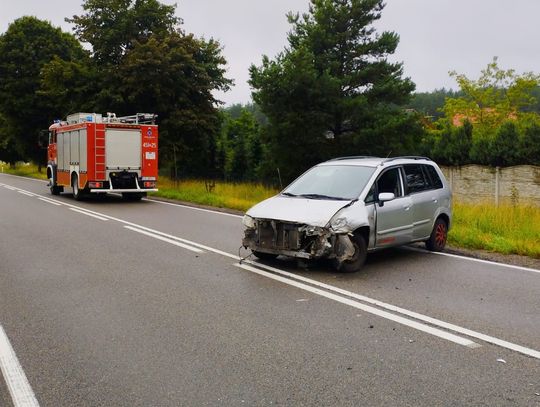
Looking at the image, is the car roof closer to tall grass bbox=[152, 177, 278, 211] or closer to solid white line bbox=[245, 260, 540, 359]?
solid white line bbox=[245, 260, 540, 359]

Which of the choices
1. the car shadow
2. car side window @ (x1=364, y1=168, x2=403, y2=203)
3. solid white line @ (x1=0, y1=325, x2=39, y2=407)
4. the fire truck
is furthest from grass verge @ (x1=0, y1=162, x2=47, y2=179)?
solid white line @ (x1=0, y1=325, x2=39, y2=407)

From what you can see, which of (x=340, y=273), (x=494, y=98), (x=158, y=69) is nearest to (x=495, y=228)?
(x=340, y=273)

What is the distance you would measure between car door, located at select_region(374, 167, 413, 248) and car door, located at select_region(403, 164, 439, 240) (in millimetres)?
167

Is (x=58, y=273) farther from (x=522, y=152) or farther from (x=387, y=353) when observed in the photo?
(x=522, y=152)

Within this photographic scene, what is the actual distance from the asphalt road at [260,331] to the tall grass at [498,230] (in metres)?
1.35

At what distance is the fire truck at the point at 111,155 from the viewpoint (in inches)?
792

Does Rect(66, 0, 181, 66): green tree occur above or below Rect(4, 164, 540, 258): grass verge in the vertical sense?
above

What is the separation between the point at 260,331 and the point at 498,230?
803cm

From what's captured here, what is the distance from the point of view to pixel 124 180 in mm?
20641

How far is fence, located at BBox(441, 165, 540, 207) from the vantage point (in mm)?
22734

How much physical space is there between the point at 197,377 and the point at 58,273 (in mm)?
4417

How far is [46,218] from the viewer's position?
14.7 meters

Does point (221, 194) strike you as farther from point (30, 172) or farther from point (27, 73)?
point (30, 172)

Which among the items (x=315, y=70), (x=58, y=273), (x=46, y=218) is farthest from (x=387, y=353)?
(x=315, y=70)
